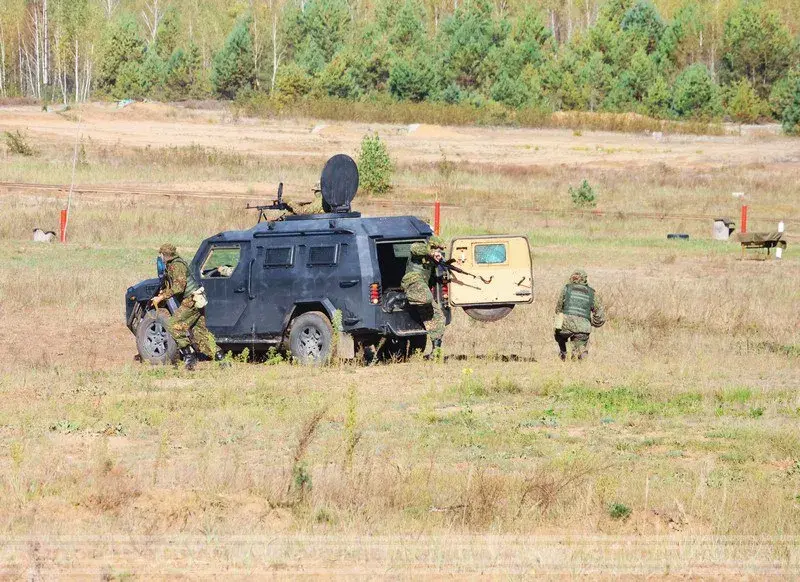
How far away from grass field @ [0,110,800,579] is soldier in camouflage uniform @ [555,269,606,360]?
43 cm

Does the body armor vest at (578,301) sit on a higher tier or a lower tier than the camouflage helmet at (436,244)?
lower

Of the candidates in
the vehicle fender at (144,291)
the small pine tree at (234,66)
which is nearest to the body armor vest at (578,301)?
the vehicle fender at (144,291)

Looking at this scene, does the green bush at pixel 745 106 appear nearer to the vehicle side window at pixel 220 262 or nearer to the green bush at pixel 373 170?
the green bush at pixel 373 170

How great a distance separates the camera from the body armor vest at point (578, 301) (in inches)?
652

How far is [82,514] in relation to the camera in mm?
8523

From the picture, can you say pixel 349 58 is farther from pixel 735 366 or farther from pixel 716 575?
pixel 716 575

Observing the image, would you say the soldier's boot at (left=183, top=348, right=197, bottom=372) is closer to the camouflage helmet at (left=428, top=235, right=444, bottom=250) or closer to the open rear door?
the camouflage helmet at (left=428, top=235, right=444, bottom=250)

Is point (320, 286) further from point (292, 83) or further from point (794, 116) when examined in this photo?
point (292, 83)

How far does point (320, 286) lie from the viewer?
15.7 meters

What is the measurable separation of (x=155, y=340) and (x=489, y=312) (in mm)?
4309

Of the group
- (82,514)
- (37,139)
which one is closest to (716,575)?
(82,514)

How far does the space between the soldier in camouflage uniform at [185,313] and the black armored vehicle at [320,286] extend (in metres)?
0.76

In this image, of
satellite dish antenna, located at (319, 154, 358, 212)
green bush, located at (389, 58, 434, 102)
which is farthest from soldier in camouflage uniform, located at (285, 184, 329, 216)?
green bush, located at (389, 58, 434, 102)

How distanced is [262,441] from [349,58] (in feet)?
330
